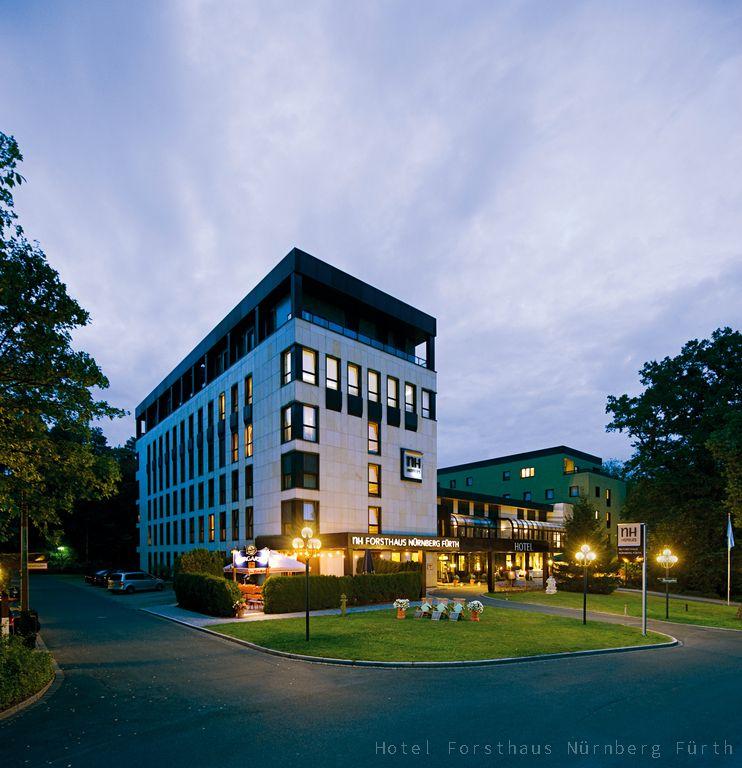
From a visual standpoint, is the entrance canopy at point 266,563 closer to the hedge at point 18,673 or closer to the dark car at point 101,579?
the hedge at point 18,673

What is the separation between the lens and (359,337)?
4212 cm

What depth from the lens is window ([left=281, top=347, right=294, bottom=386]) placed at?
123 feet

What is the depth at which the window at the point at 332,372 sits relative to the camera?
3928 cm

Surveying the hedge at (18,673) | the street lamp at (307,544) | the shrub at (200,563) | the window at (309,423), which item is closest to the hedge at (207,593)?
the shrub at (200,563)

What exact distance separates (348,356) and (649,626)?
24091 millimetres

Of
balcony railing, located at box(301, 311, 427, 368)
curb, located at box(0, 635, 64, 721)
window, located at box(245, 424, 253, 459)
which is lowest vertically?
curb, located at box(0, 635, 64, 721)

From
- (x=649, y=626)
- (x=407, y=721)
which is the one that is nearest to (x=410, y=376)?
(x=649, y=626)

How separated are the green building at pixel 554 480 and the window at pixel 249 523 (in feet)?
127

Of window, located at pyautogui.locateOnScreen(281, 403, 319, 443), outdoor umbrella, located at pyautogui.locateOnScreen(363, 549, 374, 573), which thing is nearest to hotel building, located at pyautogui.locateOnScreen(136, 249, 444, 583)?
window, located at pyautogui.locateOnScreen(281, 403, 319, 443)

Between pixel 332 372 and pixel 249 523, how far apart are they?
41.2ft

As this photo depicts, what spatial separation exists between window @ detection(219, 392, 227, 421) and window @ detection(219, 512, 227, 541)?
25.3 feet

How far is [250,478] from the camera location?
139 ft

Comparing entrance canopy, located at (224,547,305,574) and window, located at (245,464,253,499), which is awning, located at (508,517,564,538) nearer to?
window, located at (245,464,253,499)

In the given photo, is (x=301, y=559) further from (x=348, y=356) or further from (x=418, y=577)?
(x=348, y=356)
